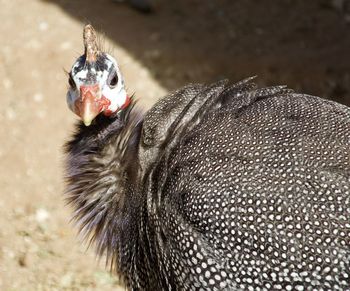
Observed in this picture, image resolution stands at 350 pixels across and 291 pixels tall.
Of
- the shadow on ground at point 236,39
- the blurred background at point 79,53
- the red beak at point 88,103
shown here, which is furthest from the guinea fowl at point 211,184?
the shadow on ground at point 236,39

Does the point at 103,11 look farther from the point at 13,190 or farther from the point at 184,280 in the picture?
the point at 184,280

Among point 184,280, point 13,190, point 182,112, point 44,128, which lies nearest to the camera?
point 184,280

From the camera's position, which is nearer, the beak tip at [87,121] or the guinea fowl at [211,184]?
the guinea fowl at [211,184]

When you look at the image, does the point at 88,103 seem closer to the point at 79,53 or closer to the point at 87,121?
the point at 87,121

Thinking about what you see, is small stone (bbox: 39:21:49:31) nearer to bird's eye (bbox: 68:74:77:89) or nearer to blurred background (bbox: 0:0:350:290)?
blurred background (bbox: 0:0:350:290)

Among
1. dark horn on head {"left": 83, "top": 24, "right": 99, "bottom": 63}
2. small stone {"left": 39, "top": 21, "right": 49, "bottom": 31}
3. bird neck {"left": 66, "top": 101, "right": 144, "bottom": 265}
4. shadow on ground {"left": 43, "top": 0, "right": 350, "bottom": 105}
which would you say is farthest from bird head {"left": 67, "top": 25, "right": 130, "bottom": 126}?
small stone {"left": 39, "top": 21, "right": 49, "bottom": 31}

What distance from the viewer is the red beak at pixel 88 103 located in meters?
2.92

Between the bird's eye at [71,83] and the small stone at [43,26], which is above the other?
the bird's eye at [71,83]

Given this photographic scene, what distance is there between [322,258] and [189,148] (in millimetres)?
627

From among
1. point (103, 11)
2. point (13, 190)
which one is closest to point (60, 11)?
point (103, 11)

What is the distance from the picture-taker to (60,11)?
586 centimetres

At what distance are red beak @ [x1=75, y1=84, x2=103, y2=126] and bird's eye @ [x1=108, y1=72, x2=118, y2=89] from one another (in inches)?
3.1

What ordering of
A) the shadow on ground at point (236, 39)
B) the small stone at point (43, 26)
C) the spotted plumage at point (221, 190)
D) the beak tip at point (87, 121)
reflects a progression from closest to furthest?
the spotted plumage at point (221, 190), the beak tip at point (87, 121), the shadow on ground at point (236, 39), the small stone at point (43, 26)

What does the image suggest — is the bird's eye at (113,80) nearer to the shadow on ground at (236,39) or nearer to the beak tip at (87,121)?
the beak tip at (87,121)
